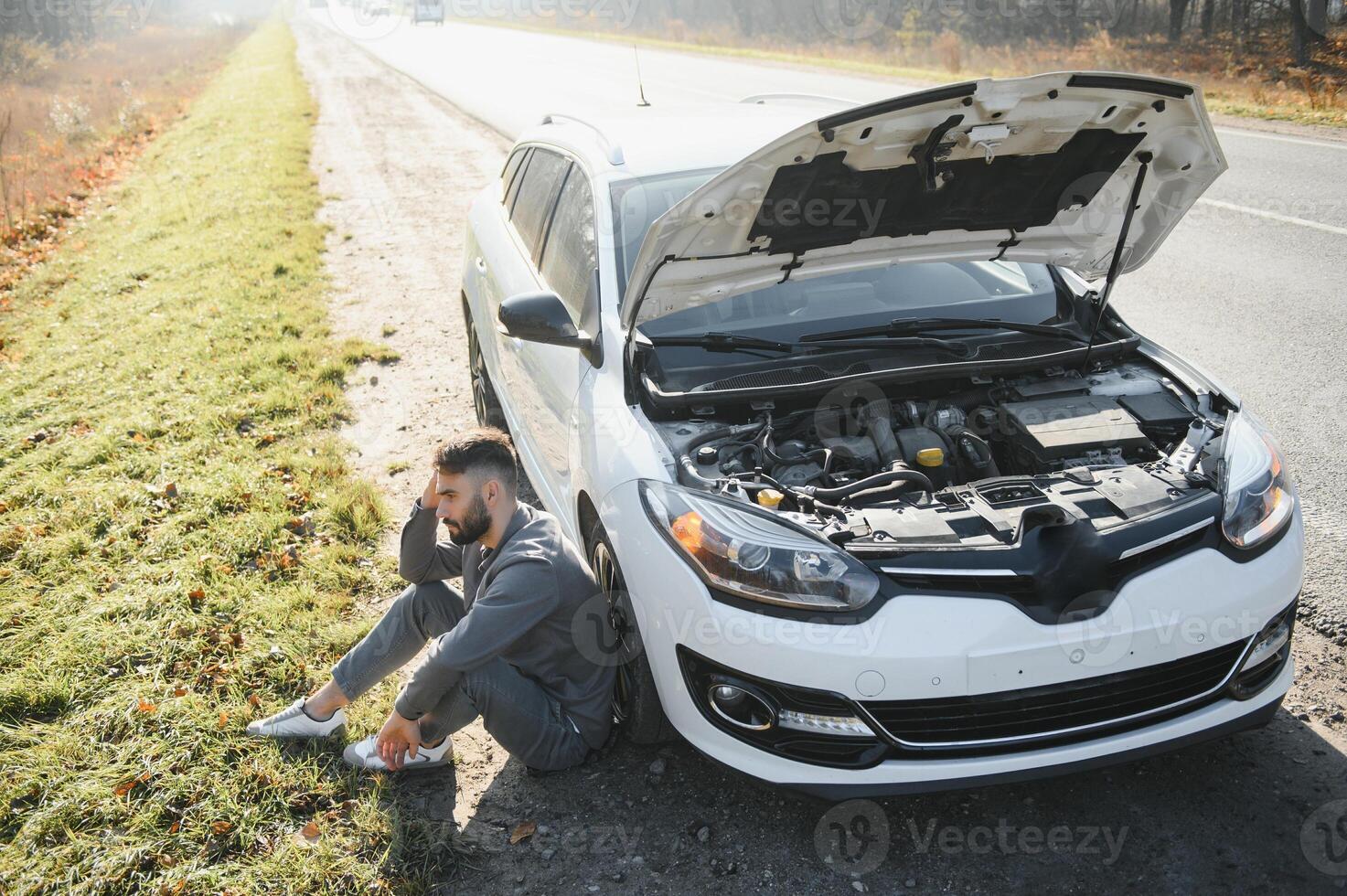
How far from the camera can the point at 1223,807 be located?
2801 millimetres

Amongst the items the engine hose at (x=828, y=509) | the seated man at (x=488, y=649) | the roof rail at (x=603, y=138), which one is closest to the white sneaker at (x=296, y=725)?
the seated man at (x=488, y=649)

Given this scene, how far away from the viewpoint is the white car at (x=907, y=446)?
2512 mm

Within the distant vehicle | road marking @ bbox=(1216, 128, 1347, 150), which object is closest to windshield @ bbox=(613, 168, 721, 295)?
road marking @ bbox=(1216, 128, 1347, 150)

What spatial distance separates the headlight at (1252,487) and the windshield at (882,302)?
944 mm

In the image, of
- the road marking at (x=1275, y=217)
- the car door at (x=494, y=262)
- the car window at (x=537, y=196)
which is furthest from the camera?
the road marking at (x=1275, y=217)

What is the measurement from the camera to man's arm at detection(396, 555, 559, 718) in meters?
2.89

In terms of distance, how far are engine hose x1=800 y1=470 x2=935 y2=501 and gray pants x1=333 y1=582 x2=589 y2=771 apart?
1.08 meters

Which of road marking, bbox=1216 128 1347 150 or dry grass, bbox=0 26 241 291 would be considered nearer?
road marking, bbox=1216 128 1347 150

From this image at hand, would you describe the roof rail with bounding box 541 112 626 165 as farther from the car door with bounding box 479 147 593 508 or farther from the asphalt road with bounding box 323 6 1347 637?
the asphalt road with bounding box 323 6 1347 637

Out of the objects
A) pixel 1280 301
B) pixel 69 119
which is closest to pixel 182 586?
pixel 1280 301

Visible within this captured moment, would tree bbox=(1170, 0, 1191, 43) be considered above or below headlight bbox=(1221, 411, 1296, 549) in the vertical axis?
above

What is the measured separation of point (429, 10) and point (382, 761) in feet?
187

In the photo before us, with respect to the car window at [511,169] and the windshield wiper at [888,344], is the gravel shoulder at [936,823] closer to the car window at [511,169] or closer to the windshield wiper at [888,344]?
the windshield wiper at [888,344]

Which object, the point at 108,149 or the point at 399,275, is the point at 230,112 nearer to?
the point at 108,149
